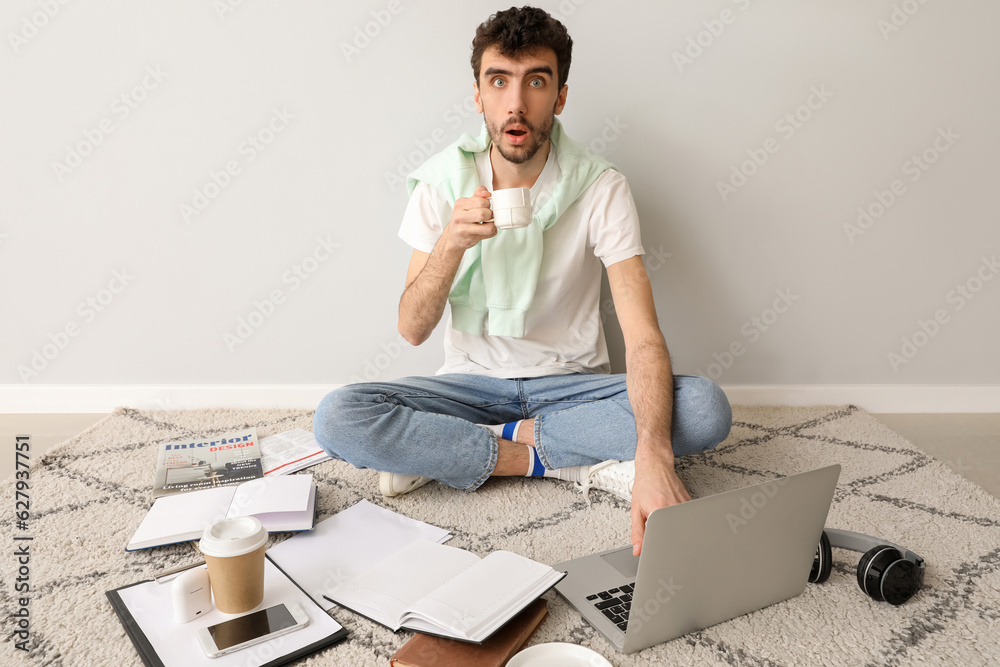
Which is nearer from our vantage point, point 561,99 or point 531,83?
point 531,83

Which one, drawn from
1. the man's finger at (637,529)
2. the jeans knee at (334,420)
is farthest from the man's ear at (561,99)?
the man's finger at (637,529)

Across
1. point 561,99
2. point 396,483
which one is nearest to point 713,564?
point 396,483

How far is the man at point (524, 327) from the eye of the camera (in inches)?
55.4

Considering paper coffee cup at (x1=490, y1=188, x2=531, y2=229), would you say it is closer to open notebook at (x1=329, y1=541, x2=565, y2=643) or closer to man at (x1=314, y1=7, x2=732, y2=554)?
man at (x1=314, y1=7, x2=732, y2=554)

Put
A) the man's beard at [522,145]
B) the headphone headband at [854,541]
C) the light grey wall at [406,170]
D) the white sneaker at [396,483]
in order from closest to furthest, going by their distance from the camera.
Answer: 1. the headphone headband at [854,541]
2. the white sneaker at [396,483]
3. the man's beard at [522,145]
4. the light grey wall at [406,170]

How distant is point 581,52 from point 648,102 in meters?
0.23

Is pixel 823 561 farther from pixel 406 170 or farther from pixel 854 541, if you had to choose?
pixel 406 170

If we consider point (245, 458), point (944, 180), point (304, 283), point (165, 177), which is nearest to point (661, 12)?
point (944, 180)

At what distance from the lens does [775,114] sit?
1.90 metres

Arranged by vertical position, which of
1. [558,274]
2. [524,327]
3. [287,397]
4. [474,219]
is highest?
[474,219]

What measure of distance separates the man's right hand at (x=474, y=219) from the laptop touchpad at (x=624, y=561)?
24.7 inches

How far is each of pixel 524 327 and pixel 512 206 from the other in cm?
45

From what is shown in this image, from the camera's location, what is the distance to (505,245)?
1.60m

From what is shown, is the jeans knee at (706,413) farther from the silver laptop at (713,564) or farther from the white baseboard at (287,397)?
the white baseboard at (287,397)
